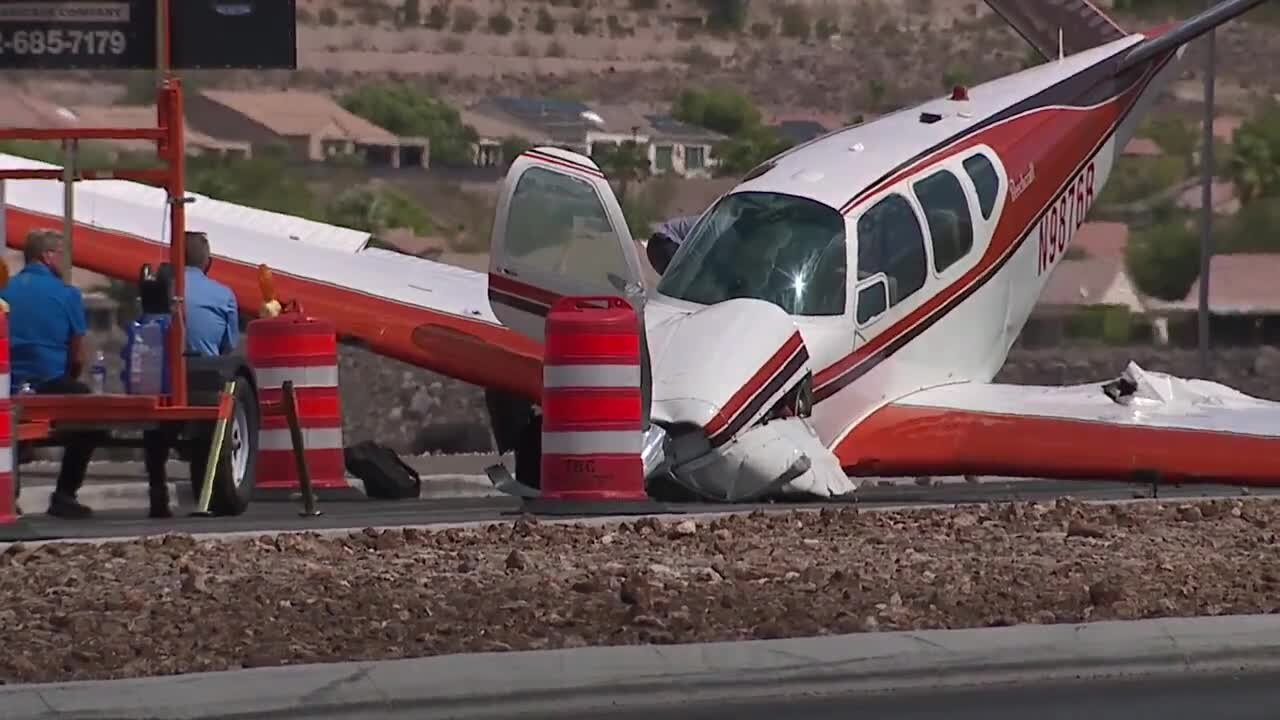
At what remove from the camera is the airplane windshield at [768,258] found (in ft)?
55.1

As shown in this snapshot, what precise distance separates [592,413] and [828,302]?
2.72 metres

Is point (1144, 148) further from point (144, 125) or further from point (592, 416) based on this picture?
point (592, 416)

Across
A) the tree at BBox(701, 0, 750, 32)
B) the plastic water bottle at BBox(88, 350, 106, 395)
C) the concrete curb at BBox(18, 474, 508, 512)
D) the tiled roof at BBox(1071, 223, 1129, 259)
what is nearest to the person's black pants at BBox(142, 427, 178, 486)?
the plastic water bottle at BBox(88, 350, 106, 395)

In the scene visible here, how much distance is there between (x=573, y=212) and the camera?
645 inches

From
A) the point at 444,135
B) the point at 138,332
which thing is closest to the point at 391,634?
the point at 138,332

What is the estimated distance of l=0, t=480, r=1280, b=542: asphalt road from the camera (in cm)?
1386

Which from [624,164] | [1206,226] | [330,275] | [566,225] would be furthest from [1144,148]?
[566,225]

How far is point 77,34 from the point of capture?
14.4 metres

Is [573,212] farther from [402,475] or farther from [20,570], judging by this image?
[20,570]

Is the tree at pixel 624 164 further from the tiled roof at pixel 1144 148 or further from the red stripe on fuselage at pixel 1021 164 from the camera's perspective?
the red stripe on fuselage at pixel 1021 164

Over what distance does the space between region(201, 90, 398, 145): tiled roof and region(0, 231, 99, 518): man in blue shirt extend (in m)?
32.3

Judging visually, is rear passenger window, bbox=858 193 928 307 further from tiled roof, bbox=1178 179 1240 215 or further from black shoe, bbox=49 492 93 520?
tiled roof, bbox=1178 179 1240 215

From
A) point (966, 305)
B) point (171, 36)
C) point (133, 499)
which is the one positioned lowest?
point (133, 499)

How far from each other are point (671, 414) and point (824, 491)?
1106mm
